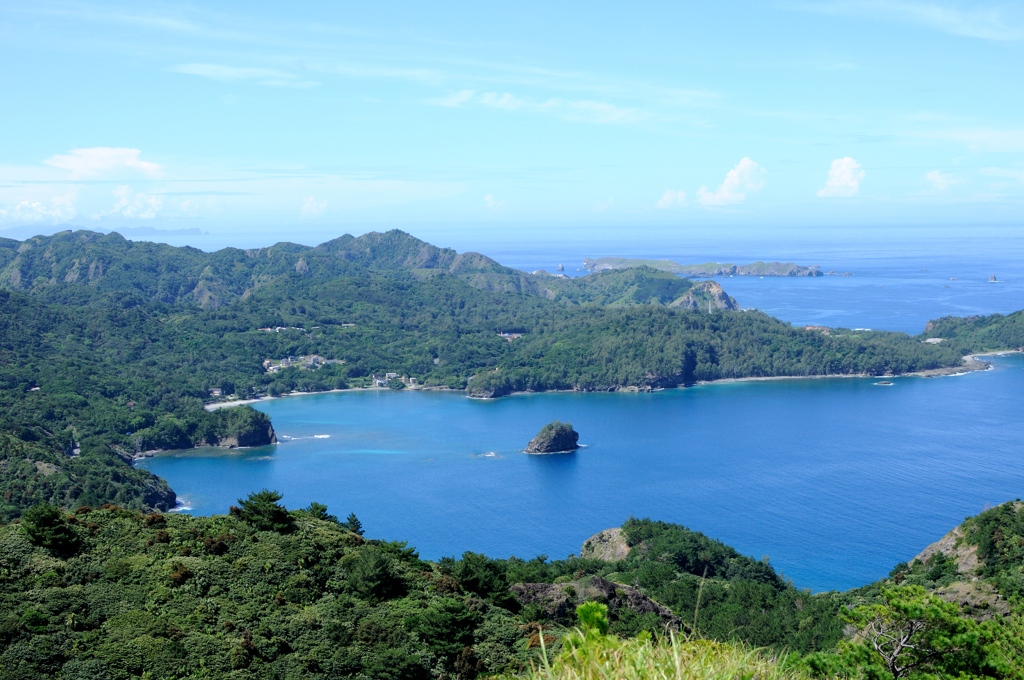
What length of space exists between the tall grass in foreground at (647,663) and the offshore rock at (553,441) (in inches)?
2501

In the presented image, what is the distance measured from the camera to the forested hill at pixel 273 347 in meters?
72.2

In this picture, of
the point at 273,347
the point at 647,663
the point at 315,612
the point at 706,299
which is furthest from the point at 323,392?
the point at 647,663

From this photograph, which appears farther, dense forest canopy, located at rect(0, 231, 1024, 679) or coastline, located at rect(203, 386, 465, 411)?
coastline, located at rect(203, 386, 465, 411)

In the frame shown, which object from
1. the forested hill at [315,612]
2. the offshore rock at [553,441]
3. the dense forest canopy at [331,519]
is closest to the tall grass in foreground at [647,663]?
the dense forest canopy at [331,519]

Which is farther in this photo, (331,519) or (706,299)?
(706,299)

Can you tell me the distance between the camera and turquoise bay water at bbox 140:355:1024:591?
167 feet

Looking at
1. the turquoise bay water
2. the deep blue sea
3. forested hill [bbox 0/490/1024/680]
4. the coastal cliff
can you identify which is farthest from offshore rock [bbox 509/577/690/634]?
the coastal cliff

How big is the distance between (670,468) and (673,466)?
505 mm

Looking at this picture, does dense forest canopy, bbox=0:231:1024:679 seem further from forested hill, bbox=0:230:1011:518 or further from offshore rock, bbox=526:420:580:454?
offshore rock, bbox=526:420:580:454

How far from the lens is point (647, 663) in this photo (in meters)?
6.76

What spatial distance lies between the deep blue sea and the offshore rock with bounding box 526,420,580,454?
99cm

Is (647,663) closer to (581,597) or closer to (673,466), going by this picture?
(581,597)

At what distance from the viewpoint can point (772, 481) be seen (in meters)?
61.8

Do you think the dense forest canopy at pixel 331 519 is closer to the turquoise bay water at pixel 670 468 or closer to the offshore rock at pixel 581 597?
the offshore rock at pixel 581 597
